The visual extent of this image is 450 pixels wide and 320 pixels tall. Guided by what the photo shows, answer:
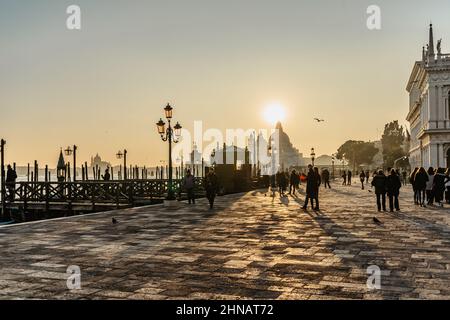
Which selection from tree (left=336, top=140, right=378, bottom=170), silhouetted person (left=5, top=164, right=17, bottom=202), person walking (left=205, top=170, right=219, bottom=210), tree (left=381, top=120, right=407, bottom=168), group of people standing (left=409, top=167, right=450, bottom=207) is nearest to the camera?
group of people standing (left=409, top=167, right=450, bottom=207)

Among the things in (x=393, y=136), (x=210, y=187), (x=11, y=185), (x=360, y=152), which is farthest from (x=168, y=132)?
(x=393, y=136)

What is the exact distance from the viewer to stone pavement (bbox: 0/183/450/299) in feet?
18.4

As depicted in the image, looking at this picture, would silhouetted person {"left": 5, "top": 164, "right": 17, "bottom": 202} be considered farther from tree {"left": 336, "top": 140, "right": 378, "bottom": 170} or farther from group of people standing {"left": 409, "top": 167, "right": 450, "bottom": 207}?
tree {"left": 336, "top": 140, "right": 378, "bottom": 170}

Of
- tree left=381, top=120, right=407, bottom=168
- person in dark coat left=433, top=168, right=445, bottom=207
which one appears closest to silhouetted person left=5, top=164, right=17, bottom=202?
person in dark coat left=433, top=168, right=445, bottom=207

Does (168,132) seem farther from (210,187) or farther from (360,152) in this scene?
(360,152)

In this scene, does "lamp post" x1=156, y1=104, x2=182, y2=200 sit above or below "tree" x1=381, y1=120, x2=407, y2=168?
below

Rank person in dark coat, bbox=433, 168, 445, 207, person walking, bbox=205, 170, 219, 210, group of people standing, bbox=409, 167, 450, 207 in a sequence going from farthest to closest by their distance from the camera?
person walking, bbox=205, 170, 219, 210, person in dark coat, bbox=433, 168, 445, 207, group of people standing, bbox=409, 167, 450, 207

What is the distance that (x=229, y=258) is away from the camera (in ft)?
24.8

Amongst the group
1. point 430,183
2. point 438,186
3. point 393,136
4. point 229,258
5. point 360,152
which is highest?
point 393,136

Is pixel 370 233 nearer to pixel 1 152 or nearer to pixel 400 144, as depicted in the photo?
pixel 1 152
